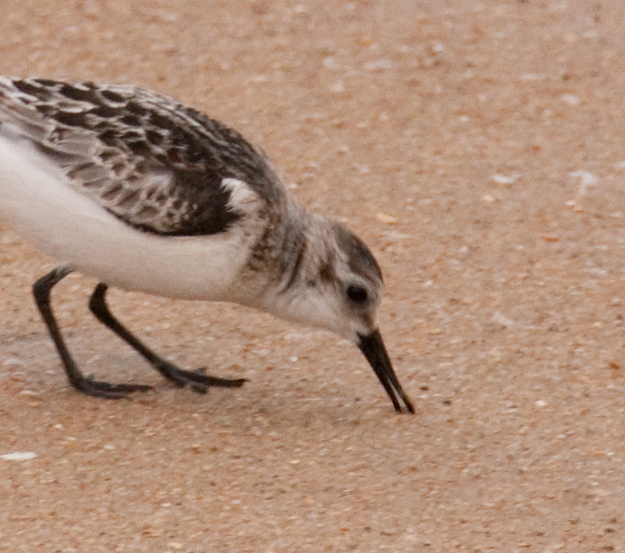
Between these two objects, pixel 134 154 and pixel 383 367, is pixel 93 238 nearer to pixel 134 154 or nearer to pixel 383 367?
pixel 134 154

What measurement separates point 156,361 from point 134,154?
1114 millimetres

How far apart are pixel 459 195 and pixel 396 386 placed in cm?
229

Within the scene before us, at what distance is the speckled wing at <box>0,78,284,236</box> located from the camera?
5539mm

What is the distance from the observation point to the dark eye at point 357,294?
5848 mm

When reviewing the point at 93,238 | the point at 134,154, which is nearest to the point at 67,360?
the point at 93,238

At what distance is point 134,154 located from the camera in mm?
5598

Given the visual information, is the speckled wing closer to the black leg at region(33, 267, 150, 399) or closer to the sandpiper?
the sandpiper

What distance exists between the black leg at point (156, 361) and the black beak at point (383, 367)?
0.65 metres

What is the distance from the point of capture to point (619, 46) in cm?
948

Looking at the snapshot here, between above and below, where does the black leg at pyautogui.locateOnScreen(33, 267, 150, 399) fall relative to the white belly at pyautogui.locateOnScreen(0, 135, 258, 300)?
below

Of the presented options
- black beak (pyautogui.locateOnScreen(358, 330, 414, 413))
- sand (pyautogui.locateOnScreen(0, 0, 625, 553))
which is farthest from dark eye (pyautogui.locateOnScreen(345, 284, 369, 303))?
sand (pyautogui.locateOnScreen(0, 0, 625, 553))

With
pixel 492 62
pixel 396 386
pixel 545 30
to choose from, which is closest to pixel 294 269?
pixel 396 386

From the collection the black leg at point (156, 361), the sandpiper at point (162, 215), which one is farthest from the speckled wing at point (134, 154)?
the black leg at point (156, 361)

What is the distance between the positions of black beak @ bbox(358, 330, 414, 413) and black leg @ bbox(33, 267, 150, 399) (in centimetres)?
109
